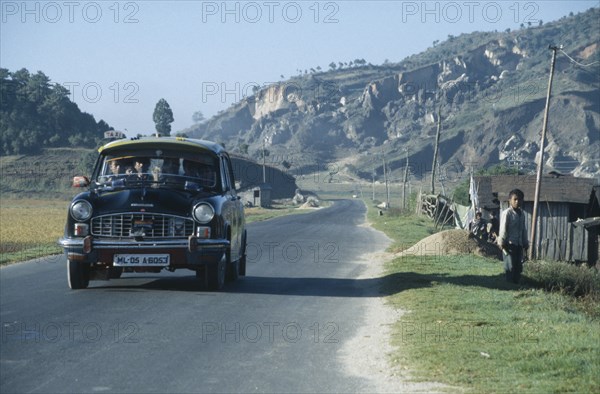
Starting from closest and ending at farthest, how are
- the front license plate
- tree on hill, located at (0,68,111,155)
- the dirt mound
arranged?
the front license plate → the dirt mound → tree on hill, located at (0,68,111,155)

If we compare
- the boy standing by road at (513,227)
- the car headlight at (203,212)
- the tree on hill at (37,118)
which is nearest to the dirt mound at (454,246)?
the boy standing by road at (513,227)

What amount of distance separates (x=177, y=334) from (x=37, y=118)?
392 ft

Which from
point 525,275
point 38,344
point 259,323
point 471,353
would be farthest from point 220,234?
point 525,275

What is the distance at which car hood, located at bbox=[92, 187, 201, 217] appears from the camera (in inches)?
495

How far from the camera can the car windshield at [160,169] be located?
13.9 m

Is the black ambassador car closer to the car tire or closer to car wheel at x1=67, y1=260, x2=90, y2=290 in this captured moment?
car wheel at x1=67, y1=260, x2=90, y2=290

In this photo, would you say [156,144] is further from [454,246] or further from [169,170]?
[454,246]

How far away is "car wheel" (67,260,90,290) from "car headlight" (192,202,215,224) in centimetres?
199

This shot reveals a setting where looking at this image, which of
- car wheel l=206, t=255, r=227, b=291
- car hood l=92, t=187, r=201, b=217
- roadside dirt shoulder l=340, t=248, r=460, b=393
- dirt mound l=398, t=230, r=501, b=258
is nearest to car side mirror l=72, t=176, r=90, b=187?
car hood l=92, t=187, r=201, b=217

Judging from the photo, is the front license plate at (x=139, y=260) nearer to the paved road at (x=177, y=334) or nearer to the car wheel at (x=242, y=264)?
the paved road at (x=177, y=334)

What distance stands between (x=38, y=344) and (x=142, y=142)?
5989mm

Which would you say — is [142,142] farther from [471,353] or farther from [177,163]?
[471,353]

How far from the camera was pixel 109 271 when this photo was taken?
44.2ft

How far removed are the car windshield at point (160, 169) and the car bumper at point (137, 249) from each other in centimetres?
145
